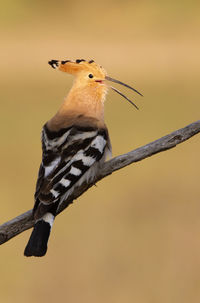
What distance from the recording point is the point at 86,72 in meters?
2.88

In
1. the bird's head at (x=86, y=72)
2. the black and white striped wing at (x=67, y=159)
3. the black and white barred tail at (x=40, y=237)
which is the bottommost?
the black and white barred tail at (x=40, y=237)

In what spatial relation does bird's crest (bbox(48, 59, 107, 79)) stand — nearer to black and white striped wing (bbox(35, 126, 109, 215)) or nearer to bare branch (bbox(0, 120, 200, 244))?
black and white striped wing (bbox(35, 126, 109, 215))

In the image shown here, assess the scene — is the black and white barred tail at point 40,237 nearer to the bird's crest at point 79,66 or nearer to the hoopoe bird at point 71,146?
the hoopoe bird at point 71,146

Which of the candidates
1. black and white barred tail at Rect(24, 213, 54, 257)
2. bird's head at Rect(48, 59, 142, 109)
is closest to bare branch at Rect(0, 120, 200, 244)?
black and white barred tail at Rect(24, 213, 54, 257)

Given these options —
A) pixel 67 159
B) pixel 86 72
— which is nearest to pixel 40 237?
pixel 67 159

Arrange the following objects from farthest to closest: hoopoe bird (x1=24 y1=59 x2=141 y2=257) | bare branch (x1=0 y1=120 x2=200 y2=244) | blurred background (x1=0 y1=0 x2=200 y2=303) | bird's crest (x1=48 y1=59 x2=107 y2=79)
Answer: blurred background (x1=0 y1=0 x2=200 y2=303) → bird's crest (x1=48 y1=59 x2=107 y2=79) → hoopoe bird (x1=24 y1=59 x2=141 y2=257) → bare branch (x1=0 y1=120 x2=200 y2=244)

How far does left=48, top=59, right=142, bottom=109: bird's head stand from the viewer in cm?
284

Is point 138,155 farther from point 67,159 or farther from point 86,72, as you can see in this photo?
point 86,72

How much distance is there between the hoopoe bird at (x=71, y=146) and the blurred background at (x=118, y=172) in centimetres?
174

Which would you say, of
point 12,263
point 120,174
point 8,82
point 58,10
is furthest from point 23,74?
point 58,10

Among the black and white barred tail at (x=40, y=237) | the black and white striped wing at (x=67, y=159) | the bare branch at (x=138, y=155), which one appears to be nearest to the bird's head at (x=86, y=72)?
the black and white striped wing at (x=67, y=159)

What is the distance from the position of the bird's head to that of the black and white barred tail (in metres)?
0.53

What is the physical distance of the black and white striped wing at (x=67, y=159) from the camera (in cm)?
258

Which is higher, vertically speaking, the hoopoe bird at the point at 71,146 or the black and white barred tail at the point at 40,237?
the hoopoe bird at the point at 71,146
